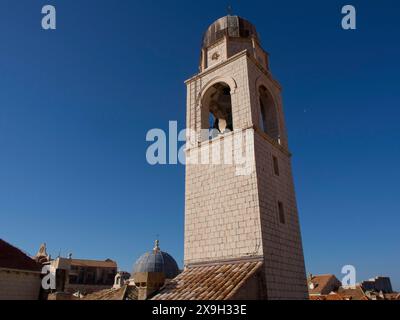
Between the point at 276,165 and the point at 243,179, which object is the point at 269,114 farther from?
the point at 243,179

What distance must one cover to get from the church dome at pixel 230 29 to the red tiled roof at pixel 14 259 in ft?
57.3

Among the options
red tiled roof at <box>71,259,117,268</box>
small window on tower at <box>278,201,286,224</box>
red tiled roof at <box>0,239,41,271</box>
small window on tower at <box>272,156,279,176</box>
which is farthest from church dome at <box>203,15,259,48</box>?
red tiled roof at <box>71,259,117,268</box>

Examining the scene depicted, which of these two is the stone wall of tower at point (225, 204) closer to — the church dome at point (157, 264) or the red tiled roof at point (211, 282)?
the red tiled roof at point (211, 282)

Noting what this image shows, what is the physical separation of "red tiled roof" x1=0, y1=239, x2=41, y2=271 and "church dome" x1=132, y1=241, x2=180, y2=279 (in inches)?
638

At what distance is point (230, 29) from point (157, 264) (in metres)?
29.0

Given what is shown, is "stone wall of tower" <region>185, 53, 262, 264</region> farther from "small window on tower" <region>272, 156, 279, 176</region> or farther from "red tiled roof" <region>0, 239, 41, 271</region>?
"red tiled roof" <region>0, 239, 41, 271</region>

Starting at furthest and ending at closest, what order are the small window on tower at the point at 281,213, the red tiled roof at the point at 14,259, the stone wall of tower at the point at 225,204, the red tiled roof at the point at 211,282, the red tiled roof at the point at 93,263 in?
the red tiled roof at the point at 93,263, the red tiled roof at the point at 14,259, the small window on tower at the point at 281,213, the stone wall of tower at the point at 225,204, the red tiled roof at the point at 211,282

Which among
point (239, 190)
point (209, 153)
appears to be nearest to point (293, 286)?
point (239, 190)

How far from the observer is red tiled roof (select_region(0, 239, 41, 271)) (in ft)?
58.6

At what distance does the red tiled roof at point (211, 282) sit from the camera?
7855 mm

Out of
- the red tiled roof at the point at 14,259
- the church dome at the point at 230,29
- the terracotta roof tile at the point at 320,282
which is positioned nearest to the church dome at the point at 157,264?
the red tiled roof at the point at 14,259

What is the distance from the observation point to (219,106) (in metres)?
14.6

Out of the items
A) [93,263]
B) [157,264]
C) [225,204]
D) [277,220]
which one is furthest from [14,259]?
[93,263]

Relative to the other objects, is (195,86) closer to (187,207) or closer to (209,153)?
(209,153)
